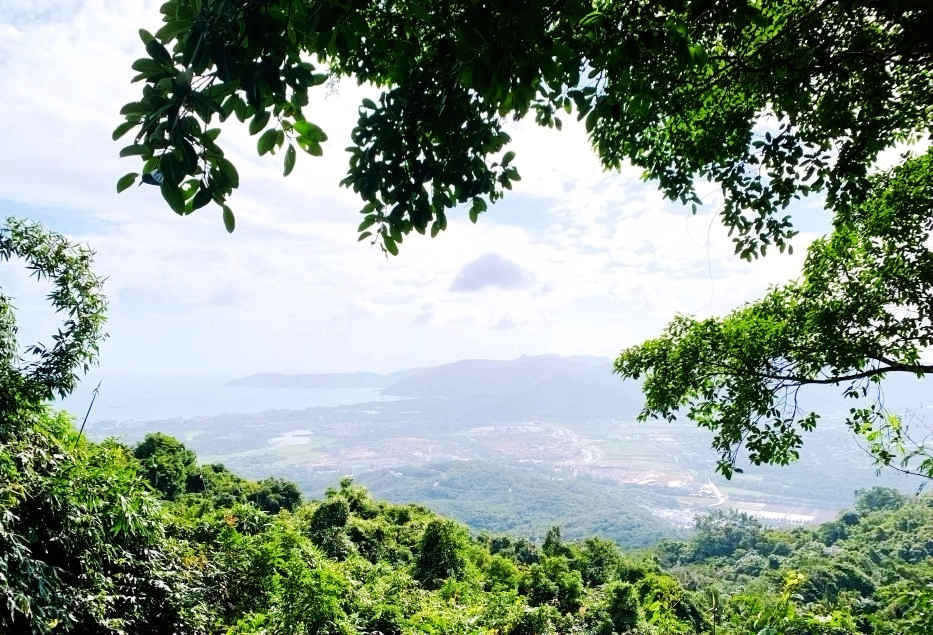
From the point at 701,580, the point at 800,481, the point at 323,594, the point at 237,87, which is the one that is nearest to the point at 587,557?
the point at 701,580

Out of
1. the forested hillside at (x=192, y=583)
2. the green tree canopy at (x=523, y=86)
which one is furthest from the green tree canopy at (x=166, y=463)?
the green tree canopy at (x=523, y=86)

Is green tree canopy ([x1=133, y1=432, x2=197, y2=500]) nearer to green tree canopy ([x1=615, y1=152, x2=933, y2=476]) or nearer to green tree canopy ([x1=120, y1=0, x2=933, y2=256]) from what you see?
green tree canopy ([x1=615, y1=152, x2=933, y2=476])

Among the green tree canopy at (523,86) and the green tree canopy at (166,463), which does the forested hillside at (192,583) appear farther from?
the green tree canopy at (166,463)

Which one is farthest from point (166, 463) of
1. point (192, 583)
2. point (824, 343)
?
point (824, 343)

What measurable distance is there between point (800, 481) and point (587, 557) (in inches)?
7386

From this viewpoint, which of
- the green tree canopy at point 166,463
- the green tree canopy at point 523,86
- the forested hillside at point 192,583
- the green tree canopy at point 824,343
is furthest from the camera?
the green tree canopy at point 166,463

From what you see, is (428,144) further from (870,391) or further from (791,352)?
(870,391)

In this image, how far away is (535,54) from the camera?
1379 millimetres

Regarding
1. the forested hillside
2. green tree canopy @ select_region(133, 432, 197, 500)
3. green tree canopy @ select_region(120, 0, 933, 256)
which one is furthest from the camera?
green tree canopy @ select_region(133, 432, 197, 500)

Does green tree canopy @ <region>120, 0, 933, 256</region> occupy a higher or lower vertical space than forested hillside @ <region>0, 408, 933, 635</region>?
higher

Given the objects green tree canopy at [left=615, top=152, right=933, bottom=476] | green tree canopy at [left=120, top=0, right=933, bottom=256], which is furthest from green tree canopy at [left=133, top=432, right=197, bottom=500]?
green tree canopy at [left=120, top=0, right=933, bottom=256]

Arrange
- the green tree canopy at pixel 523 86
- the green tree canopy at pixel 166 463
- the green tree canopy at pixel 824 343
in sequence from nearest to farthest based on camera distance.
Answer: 1. the green tree canopy at pixel 523 86
2. the green tree canopy at pixel 824 343
3. the green tree canopy at pixel 166 463

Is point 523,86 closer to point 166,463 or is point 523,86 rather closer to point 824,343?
point 824,343

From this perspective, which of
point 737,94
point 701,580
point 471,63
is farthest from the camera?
point 701,580
